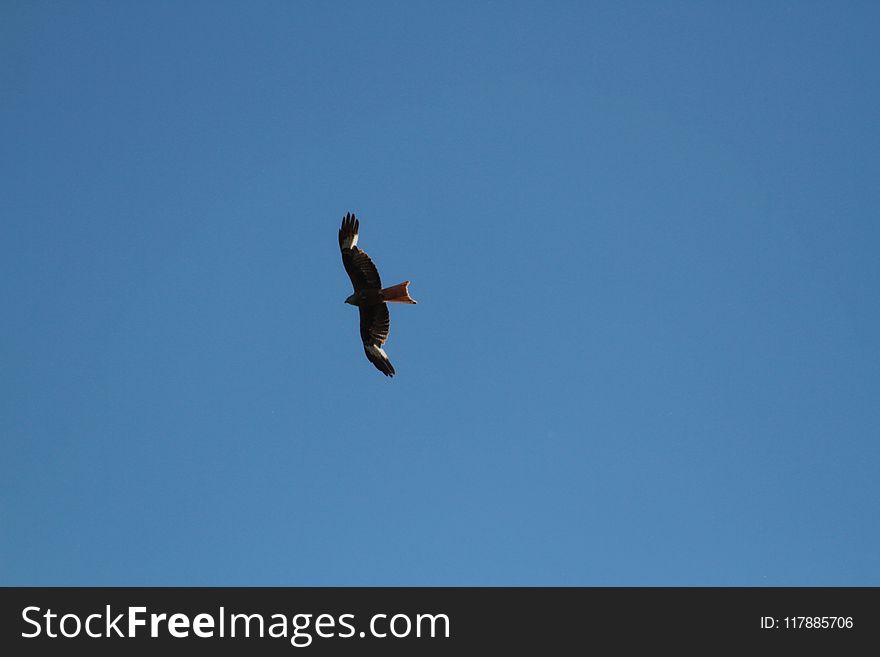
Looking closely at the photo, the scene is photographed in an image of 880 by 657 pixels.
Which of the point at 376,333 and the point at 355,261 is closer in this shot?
the point at 355,261

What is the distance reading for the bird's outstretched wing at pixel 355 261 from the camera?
32.5m

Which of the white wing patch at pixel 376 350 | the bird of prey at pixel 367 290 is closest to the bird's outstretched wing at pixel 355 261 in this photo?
the bird of prey at pixel 367 290

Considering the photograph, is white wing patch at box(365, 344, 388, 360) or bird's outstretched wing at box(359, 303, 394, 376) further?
white wing patch at box(365, 344, 388, 360)

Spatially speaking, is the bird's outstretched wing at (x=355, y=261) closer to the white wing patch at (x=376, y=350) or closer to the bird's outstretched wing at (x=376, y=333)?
the bird's outstretched wing at (x=376, y=333)

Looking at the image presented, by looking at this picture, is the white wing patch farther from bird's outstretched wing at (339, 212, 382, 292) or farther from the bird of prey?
bird's outstretched wing at (339, 212, 382, 292)

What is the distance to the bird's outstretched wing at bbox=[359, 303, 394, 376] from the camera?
33.7 meters

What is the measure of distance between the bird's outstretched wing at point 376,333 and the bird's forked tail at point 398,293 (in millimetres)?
1278

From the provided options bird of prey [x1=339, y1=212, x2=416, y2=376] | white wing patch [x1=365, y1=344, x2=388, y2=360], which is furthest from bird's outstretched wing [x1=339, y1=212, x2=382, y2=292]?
white wing patch [x1=365, y1=344, x2=388, y2=360]

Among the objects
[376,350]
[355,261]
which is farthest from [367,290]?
[376,350]

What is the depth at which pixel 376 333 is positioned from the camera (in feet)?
113

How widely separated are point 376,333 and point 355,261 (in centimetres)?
313

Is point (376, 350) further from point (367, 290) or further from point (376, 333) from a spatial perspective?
point (367, 290)
